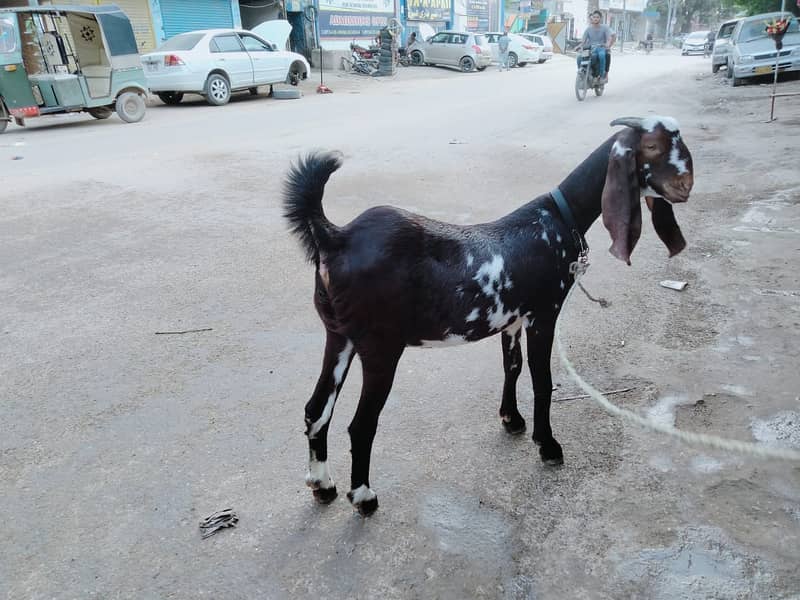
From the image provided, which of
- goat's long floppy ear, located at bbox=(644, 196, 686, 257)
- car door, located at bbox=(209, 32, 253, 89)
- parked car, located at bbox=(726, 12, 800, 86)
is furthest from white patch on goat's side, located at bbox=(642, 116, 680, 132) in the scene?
parked car, located at bbox=(726, 12, 800, 86)

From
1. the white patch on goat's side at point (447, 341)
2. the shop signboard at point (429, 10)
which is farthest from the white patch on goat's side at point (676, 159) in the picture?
the shop signboard at point (429, 10)

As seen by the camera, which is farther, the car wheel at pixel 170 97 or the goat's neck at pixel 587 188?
the car wheel at pixel 170 97

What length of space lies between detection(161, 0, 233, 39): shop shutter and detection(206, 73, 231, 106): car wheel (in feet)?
24.8

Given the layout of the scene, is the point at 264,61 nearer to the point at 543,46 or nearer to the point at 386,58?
the point at 386,58

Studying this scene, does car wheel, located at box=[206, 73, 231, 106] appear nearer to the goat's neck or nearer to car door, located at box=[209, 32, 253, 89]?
car door, located at box=[209, 32, 253, 89]

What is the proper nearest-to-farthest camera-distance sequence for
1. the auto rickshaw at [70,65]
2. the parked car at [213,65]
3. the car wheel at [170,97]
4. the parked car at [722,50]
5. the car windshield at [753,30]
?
the auto rickshaw at [70,65]
the parked car at [213,65]
the car wheel at [170,97]
the car windshield at [753,30]
the parked car at [722,50]

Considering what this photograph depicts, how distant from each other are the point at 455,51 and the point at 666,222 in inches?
1061

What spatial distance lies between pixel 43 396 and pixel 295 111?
1181 centimetres

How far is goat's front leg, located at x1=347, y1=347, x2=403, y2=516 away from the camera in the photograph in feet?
7.50

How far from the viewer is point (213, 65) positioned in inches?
584

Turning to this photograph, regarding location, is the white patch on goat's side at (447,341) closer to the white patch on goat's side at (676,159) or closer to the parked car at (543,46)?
the white patch on goat's side at (676,159)

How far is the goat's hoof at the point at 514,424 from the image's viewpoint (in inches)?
118

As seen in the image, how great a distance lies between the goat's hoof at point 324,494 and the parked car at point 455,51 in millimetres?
27220

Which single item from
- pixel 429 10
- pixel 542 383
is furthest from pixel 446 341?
pixel 429 10
